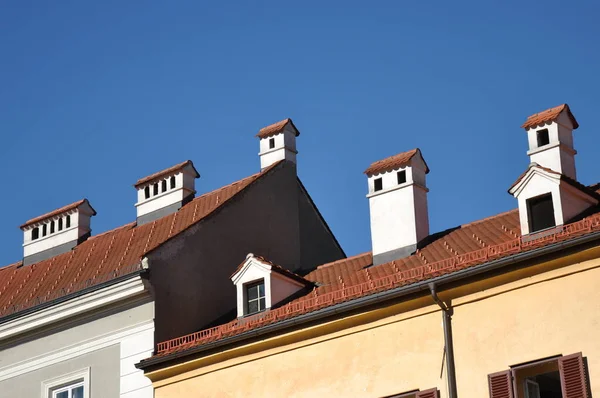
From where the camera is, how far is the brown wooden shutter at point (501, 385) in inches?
1110

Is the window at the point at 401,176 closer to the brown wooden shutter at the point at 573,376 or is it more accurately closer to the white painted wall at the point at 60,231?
the brown wooden shutter at the point at 573,376

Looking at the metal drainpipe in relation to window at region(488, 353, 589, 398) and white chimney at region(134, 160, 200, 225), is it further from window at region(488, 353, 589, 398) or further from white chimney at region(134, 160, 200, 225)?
white chimney at region(134, 160, 200, 225)

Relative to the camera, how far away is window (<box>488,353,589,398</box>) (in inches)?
1076

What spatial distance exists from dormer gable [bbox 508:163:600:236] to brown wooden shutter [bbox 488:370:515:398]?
3631 millimetres

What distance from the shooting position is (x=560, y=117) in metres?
34.0

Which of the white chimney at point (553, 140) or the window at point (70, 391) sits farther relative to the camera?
the window at point (70, 391)

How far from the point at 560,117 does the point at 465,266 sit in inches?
232

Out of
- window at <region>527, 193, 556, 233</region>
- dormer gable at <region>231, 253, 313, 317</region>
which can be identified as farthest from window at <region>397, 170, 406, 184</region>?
window at <region>527, 193, 556, 233</region>

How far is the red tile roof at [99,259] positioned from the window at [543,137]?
28.0 feet

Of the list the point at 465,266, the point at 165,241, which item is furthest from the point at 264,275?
the point at 465,266

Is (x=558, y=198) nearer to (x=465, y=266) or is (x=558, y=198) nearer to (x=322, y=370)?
(x=465, y=266)

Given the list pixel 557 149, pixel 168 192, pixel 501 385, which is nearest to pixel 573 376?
pixel 501 385

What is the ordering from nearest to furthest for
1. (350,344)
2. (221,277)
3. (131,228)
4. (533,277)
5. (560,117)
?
1. (533,277)
2. (350,344)
3. (560,117)
4. (221,277)
5. (131,228)

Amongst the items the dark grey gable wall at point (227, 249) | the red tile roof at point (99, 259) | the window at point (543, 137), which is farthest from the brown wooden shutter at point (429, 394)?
the red tile roof at point (99, 259)
